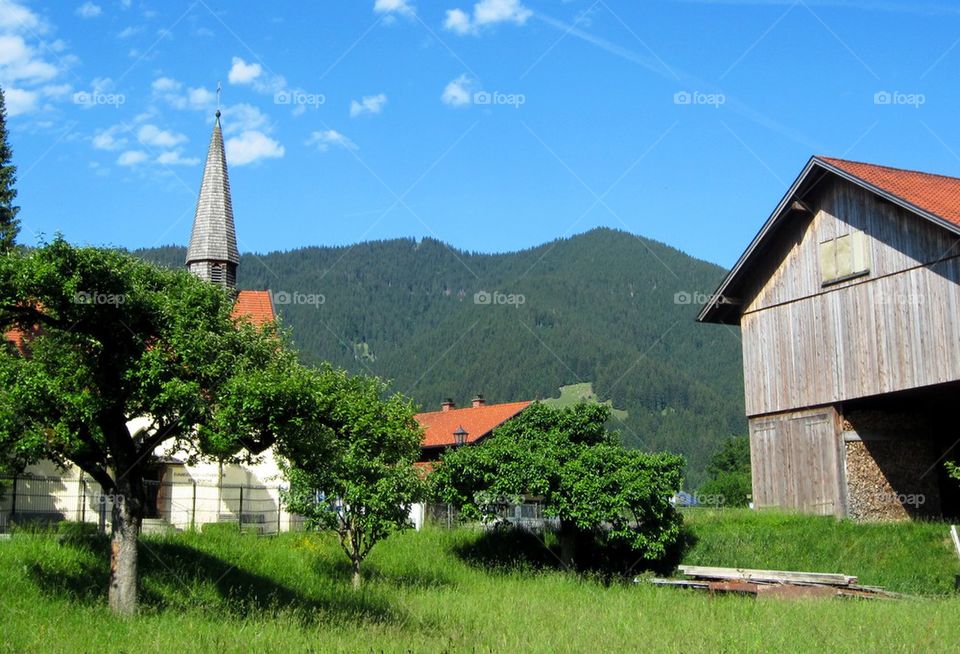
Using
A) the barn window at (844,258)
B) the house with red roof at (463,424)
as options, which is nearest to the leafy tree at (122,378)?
the barn window at (844,258)

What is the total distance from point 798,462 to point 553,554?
28.7ft

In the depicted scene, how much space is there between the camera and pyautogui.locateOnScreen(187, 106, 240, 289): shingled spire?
1953 inches

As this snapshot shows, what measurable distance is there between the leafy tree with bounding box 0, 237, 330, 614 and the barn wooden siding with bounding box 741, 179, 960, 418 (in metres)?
17.9

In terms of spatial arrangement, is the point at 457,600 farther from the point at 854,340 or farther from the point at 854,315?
the point at 854,315

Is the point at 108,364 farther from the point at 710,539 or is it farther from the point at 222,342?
the point at 710,539

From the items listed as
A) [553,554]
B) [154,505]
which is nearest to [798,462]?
[553,554]

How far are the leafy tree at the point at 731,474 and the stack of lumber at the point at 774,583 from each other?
228ft

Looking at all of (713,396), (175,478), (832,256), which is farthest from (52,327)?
(713,396)

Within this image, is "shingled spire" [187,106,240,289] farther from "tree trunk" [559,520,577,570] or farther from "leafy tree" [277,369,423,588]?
"tree trunk" [559,520,577,570]

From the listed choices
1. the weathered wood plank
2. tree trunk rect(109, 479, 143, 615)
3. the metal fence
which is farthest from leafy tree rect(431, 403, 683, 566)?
tree trunk rect(109, 479, 143, 615)

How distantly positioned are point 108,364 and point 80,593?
5056mm

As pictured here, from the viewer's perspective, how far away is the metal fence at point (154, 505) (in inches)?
1187

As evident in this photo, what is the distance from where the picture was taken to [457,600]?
2484 centimetres

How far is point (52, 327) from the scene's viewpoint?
780 inches
